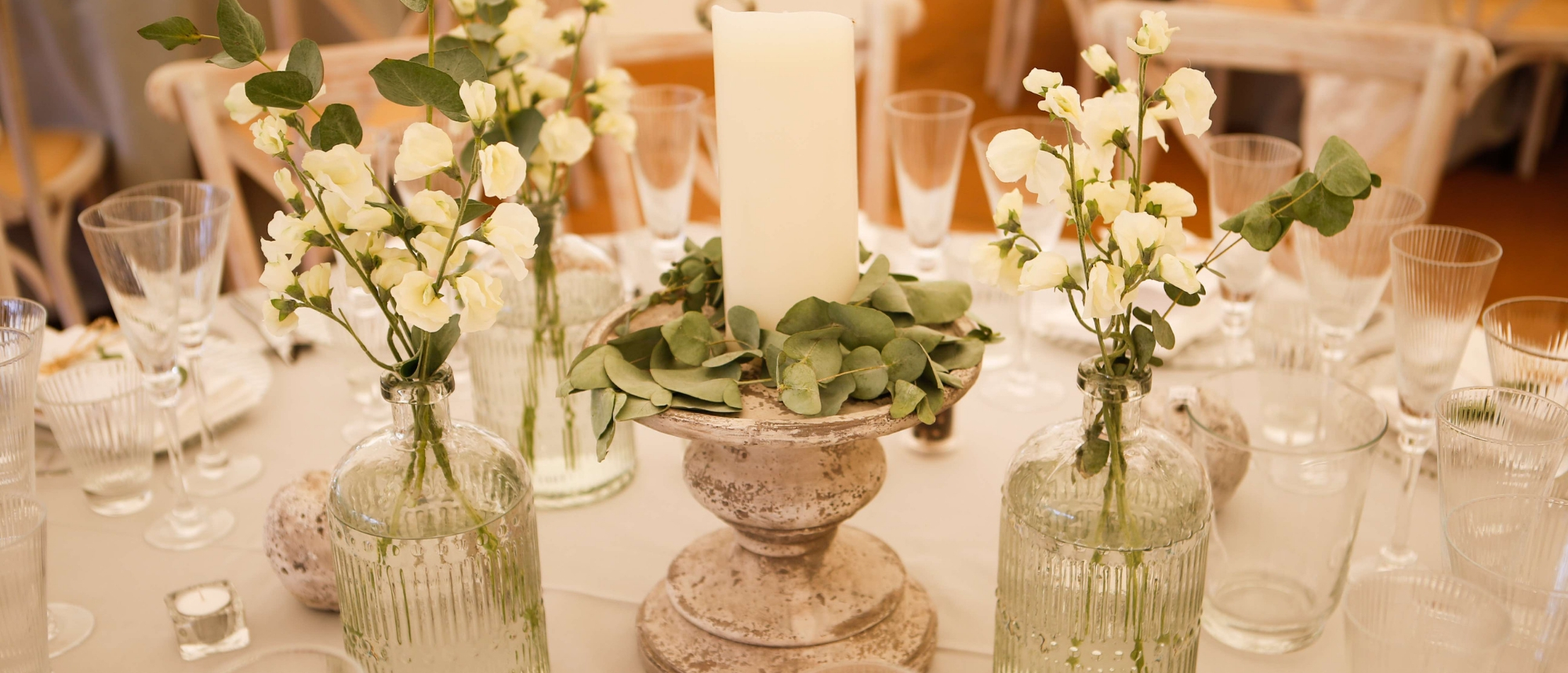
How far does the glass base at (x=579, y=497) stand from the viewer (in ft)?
3.07

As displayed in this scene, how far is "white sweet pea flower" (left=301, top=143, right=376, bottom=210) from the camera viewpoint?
559mm

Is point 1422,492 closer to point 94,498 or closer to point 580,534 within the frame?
point 580,534

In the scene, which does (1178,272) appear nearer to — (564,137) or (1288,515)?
(1288,515)

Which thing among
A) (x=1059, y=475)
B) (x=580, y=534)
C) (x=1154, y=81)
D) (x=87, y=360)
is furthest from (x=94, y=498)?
(x=1154, y=81)

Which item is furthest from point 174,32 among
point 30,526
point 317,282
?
point 30,526

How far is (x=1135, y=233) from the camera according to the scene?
0.55m

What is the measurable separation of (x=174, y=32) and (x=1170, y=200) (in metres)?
0.49

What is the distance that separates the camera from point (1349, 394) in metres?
0.80

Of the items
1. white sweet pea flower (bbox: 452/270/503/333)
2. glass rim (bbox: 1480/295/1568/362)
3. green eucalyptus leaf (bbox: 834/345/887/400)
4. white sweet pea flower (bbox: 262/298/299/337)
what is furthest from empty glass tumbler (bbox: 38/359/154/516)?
glass rim (bbox: 1480/295/1568/362)

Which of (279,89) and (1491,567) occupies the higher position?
(279,89)

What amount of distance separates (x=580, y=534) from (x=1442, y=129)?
1.19m

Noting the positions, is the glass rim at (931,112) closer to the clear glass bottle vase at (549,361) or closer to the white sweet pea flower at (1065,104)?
the clear glass bottle vase at (549,361)

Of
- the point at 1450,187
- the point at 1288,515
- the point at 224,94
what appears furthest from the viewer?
the point at 1450,187

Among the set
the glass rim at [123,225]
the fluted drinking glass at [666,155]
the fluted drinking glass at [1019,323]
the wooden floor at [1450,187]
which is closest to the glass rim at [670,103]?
the fluted drinking glass at [666,155]
